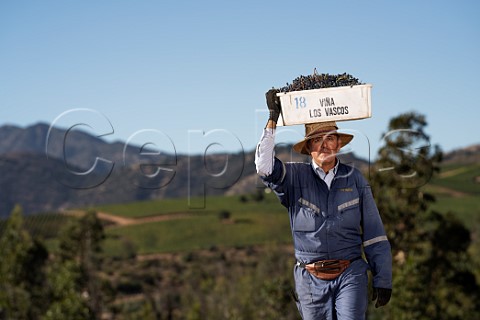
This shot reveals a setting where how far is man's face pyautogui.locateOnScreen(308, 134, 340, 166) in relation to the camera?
6969 mm

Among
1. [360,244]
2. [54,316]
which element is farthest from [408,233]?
[360,244]

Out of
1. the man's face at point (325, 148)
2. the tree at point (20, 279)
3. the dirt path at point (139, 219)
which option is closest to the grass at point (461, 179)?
the dirt path at point (139, 219)

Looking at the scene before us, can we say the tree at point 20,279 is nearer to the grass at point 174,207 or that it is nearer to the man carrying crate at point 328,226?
the man carrying crate at point 328,226

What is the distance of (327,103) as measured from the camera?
6.72 metres

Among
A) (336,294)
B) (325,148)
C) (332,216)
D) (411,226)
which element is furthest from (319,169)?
(411,226)

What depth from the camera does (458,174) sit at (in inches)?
6555

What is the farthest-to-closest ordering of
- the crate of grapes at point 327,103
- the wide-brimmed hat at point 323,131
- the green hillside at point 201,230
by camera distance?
the green hillside at point 201,230, the wide-brimmed hat at point 323,131, the crate of grapes at point 327,103

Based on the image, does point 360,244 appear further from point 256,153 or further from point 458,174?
point 458,174

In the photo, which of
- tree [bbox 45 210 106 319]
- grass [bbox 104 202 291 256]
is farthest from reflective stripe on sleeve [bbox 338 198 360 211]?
grass [bbox 104 202 291 256]

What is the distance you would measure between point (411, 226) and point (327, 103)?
32315 mm

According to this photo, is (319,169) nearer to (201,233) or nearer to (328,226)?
(328,226)

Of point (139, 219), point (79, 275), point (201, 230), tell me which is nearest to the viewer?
point (79, 275)

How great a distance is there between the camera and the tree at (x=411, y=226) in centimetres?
3619

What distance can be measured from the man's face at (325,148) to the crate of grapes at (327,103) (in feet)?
1.01
